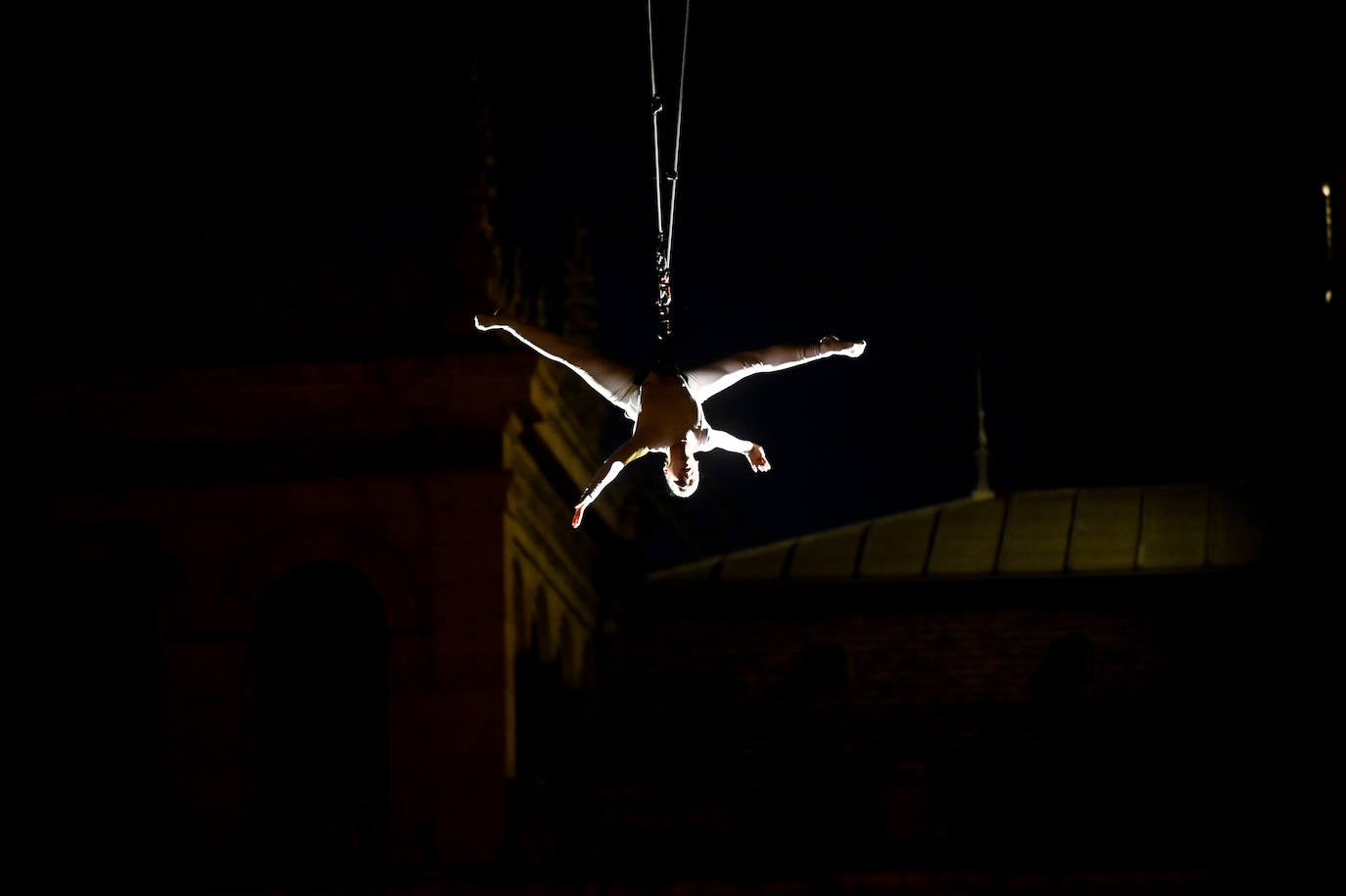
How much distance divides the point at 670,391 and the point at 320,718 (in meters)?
10.6

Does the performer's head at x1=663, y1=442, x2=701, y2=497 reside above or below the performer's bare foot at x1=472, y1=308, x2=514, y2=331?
below

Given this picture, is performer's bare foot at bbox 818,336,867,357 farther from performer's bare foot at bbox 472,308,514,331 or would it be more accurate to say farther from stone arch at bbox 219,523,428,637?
stone arch at bbox 219,523,428,637

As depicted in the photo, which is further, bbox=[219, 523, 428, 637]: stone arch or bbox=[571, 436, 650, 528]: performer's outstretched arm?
bbox=[219, 523, 428, 637]: stone arch

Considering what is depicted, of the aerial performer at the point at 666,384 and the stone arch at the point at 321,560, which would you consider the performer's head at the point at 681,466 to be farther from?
the stone arch at the point at 321,560

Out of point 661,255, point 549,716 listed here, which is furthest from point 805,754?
point 661,255

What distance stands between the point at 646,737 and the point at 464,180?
6.10 meters

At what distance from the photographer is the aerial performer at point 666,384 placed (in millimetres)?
14719

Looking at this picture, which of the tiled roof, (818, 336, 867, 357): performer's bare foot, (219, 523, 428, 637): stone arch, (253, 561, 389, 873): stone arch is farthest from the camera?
the tiled roof

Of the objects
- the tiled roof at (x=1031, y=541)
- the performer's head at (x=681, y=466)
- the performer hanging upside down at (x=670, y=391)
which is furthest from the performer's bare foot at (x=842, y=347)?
the tiled roof at (x=1031, y=541)

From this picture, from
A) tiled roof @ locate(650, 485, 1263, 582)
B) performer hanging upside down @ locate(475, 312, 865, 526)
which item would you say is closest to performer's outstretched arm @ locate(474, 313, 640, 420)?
performer hanging upside down @ locate(475, 312, 865, 526)

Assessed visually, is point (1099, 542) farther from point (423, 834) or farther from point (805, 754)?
point (423, 834)

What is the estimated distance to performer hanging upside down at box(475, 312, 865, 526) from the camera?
14719 millimetres

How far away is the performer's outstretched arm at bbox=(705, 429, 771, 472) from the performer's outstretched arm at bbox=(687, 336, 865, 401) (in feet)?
0.84

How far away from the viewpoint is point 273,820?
23.5m
